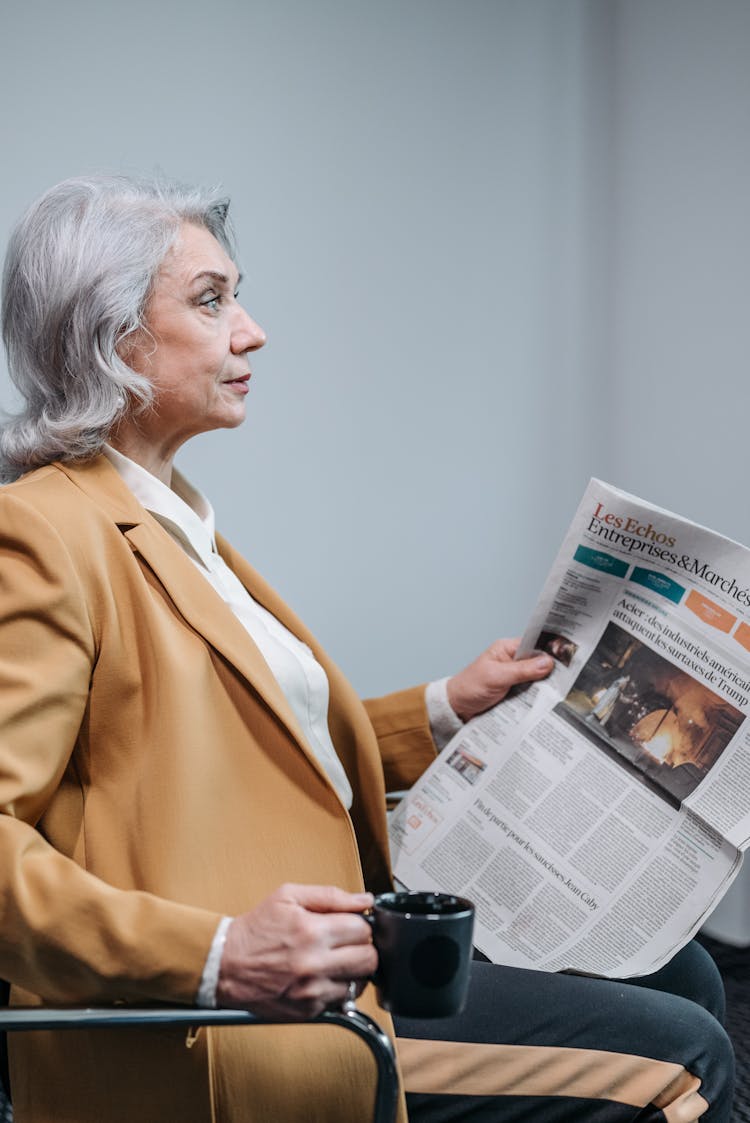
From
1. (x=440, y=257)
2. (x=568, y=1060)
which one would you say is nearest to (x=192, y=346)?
(x=568, y=1060)

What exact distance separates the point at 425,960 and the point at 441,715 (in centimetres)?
63

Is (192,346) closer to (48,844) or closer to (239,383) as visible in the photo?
(239,383)

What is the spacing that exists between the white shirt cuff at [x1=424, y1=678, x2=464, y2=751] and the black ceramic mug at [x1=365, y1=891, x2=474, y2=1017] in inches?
23.7

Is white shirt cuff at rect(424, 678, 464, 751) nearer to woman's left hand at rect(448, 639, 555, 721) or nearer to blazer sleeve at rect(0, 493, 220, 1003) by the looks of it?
woman's left hand at rect(448, 639, 555, 721)

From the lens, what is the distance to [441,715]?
135 centimetres

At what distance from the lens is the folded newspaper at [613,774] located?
1.07 metres

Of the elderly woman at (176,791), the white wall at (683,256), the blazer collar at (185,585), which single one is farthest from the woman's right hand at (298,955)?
the white wall at (683,256)

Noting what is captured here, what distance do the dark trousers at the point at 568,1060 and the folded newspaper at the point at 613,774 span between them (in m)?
0.06

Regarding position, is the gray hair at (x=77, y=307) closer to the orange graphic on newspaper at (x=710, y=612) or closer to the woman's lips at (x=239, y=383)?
the woman's lips at (x=239, y=383)

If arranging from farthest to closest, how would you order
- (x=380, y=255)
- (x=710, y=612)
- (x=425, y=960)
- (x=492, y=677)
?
(x=380, y=255) → (x=492, y=677) → (x=710, y=612) → (x=425, y=960)

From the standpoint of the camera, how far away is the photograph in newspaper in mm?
1090

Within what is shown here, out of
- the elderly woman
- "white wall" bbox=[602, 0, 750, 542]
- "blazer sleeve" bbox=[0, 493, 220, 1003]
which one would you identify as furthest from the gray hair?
"white wall" bbox=[602, 0, 750, 542]

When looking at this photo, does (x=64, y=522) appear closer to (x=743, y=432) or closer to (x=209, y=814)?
(x=209, y=814)

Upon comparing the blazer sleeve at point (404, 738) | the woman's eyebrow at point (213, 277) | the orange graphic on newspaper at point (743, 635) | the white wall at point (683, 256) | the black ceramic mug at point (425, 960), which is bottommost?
the blazer sleeve at point (404, 738)
